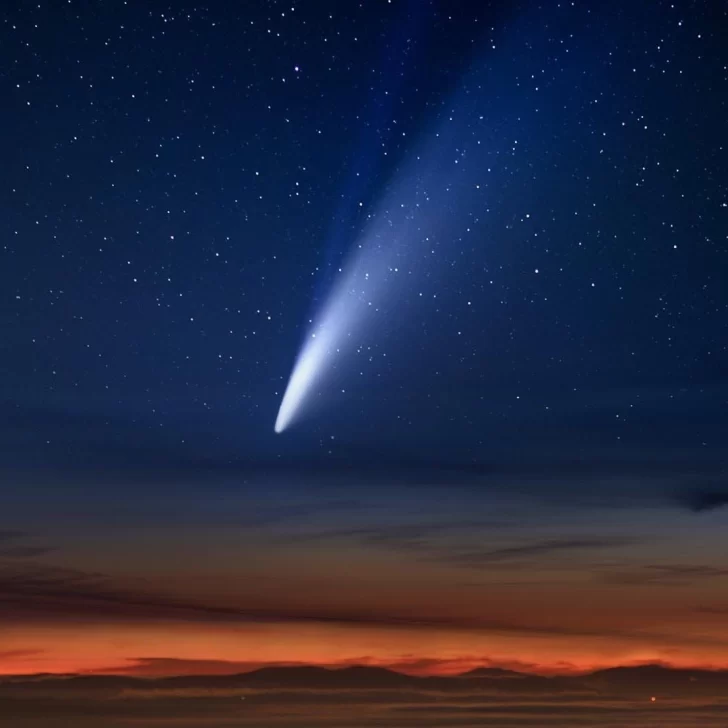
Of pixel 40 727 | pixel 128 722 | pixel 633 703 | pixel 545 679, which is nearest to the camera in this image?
pixel 40 727

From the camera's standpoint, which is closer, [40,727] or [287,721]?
[40,727]

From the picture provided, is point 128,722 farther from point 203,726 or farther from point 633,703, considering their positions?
point 633,703

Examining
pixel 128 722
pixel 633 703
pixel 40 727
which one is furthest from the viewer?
pixel 633 703

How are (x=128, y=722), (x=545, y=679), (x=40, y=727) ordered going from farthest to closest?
(x=545, y=679)
(x=128, y=722)
(x=40, y=727)

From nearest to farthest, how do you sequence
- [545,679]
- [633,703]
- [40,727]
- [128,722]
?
[40,727]
[128,722]
[633,703]
[545,679]

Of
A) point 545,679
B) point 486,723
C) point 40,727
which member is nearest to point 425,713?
point 486,723

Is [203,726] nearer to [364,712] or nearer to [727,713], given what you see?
[364,712]

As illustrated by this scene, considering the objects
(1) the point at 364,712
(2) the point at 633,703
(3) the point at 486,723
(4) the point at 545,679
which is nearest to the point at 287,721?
(1) the point at 364,712

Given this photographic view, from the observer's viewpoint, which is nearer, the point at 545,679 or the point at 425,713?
the point at 425,713
